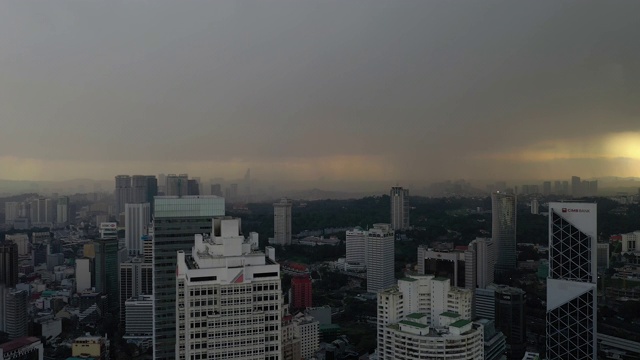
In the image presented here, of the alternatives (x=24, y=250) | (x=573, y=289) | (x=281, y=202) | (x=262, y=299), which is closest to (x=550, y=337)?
(x=573, y=289)

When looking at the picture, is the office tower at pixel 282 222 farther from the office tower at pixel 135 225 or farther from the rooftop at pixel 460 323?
the rooftop at pixel 460 323

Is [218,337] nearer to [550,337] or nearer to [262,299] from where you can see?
[262,299]

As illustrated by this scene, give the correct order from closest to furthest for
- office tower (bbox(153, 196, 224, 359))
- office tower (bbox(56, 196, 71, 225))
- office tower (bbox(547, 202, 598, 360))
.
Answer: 1. office tower (bbox(153, 196, 224, 359))
2. office tower (bbox(547, 202, 598, 360))
3. office tower (bbox(56, 196, 71, 225))

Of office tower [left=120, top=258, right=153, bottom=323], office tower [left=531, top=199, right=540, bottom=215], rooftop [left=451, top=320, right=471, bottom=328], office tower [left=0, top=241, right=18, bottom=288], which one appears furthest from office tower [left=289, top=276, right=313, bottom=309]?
rooftop [left=451, top=320, right=471, bottom=328]

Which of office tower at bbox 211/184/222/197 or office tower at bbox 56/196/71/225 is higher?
office tower at bbox 211/184/222/197

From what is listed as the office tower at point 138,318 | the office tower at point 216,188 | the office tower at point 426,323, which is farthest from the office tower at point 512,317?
the office tower at point 138,318

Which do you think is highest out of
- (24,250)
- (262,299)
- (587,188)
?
(587,188)

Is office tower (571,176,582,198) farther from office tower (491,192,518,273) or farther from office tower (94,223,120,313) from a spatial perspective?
office tower (94,223,120,313)
